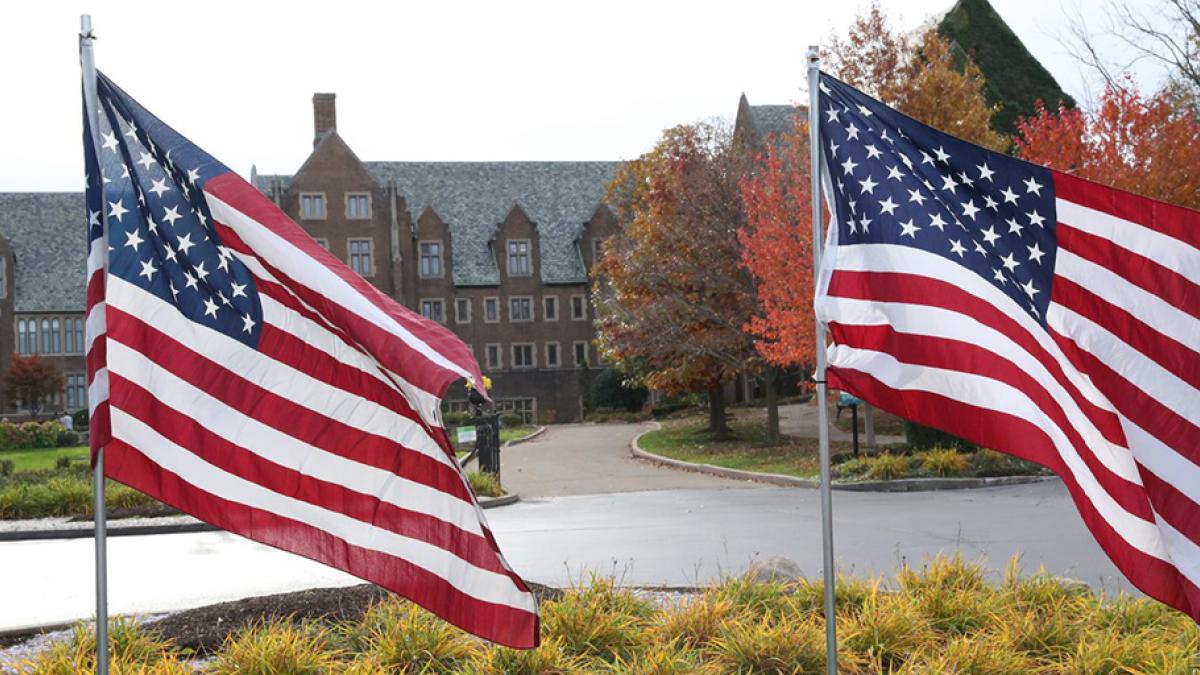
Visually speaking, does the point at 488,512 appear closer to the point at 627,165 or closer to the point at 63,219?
the point at 627,165

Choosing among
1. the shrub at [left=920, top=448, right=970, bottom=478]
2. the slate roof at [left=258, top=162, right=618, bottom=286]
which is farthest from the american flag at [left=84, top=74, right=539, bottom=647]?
the slate roof at [left=258, top=162, right=618, bottom=286]

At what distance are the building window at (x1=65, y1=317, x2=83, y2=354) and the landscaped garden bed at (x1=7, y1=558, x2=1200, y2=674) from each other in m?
56.2

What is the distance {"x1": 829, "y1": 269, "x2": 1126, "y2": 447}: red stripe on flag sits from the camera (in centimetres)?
518

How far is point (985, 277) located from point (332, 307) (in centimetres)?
286

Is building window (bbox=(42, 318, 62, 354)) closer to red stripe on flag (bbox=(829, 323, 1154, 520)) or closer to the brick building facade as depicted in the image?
the brick building facade

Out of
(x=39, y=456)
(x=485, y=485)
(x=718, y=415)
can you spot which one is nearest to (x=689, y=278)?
(x=718, y=415)

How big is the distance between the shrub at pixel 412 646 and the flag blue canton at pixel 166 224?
227 cm

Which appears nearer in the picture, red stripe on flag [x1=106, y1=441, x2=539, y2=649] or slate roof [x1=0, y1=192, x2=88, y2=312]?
red stripe on flag [x1=106, y1=441, x2=539, y2=649]

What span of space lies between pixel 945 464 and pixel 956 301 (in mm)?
15759

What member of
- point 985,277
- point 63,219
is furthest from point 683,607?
point 63,219

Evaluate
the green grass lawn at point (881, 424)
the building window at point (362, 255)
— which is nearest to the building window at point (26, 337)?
the building window at point (362, 255)

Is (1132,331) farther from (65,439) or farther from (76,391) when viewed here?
(76,391)

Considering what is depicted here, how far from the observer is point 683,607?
7773 millimetres

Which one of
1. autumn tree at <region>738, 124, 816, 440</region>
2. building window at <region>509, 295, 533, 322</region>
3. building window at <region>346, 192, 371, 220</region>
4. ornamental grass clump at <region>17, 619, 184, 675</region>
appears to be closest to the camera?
ornamental grass clump at <region>17, 619, 184, 675</region>
